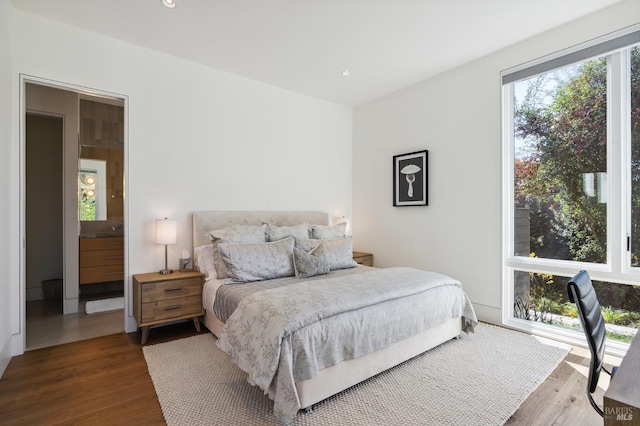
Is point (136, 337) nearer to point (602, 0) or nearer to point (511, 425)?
point (511, 425)

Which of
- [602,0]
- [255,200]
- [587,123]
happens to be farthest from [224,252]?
[602,0]

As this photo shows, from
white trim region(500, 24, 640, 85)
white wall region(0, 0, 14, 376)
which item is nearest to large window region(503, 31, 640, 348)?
white trim region(500, 24, 640, 85)

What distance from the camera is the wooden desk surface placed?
0.77 m

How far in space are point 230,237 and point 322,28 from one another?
2.22 metres

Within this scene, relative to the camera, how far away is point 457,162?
3734 mm

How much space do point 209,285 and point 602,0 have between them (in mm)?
4222

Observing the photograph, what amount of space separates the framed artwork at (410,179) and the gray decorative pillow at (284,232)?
1.46 metres

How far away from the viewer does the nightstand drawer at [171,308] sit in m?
2.92

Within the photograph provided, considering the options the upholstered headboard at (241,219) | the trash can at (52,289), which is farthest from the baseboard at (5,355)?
the trash can at (52,289)

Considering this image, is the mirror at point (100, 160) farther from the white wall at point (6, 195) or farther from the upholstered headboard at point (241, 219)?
the upholstered headboard at point (241, 219)

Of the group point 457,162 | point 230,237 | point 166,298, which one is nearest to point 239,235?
point 230,237

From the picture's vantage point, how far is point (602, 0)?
8.32 ft

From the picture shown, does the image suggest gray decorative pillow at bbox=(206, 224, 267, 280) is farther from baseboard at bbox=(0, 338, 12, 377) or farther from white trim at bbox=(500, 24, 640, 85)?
white trim at bbox=(500, 24, 640, 85)

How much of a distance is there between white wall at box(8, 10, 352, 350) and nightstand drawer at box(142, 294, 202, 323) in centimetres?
53
